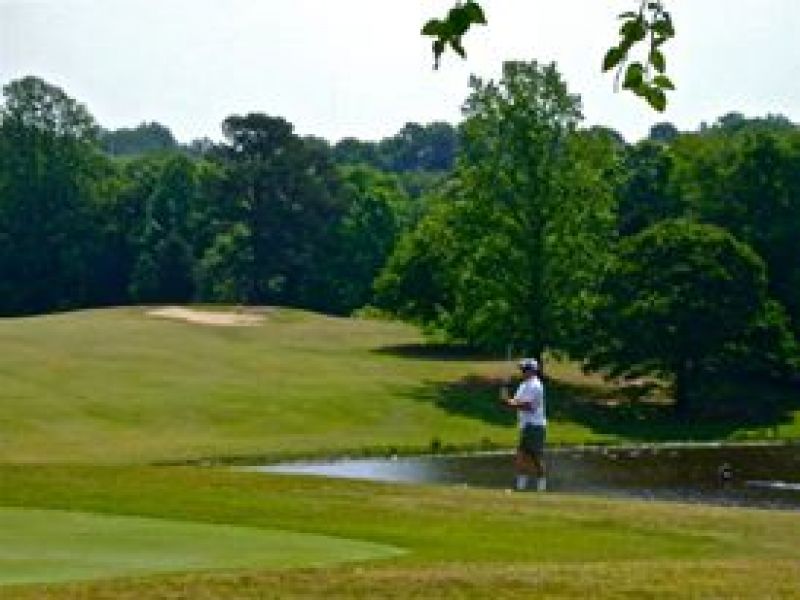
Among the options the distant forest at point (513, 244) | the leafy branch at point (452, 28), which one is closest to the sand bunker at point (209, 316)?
the distant forest at point (513, 244)

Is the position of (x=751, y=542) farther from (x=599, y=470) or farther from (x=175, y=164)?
(x=175, y=164)

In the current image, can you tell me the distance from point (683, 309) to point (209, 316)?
29303mm

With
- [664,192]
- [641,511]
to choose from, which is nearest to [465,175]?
[664,192]

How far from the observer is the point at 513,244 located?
74.2 meters

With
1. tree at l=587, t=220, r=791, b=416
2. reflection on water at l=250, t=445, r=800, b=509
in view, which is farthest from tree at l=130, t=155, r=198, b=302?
reflection on water at l=250, t=445, r=800, b=509

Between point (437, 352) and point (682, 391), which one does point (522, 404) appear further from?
point (437, 352)

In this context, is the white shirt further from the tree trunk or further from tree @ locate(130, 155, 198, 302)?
tree @ locate(130, 155, 198, 302)

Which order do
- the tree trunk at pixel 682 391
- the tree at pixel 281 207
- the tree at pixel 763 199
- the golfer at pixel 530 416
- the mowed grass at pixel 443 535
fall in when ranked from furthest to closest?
the tree at pixel 281 207
the tree at pixel 763 199
the tree trunk at pixel 682 391
the golfer at pixel 530 416
the mowed grass at pixel 443 535

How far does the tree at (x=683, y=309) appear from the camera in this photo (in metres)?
69.9

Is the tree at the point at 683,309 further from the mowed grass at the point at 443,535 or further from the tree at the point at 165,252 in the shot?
the tree at the point at 165,252

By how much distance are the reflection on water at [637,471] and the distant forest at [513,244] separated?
13150mm

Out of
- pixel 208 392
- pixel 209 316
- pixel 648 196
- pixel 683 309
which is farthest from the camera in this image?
pixel 648 196

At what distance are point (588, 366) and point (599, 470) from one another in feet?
72.4

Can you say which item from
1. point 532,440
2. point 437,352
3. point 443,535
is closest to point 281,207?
point 437,352
